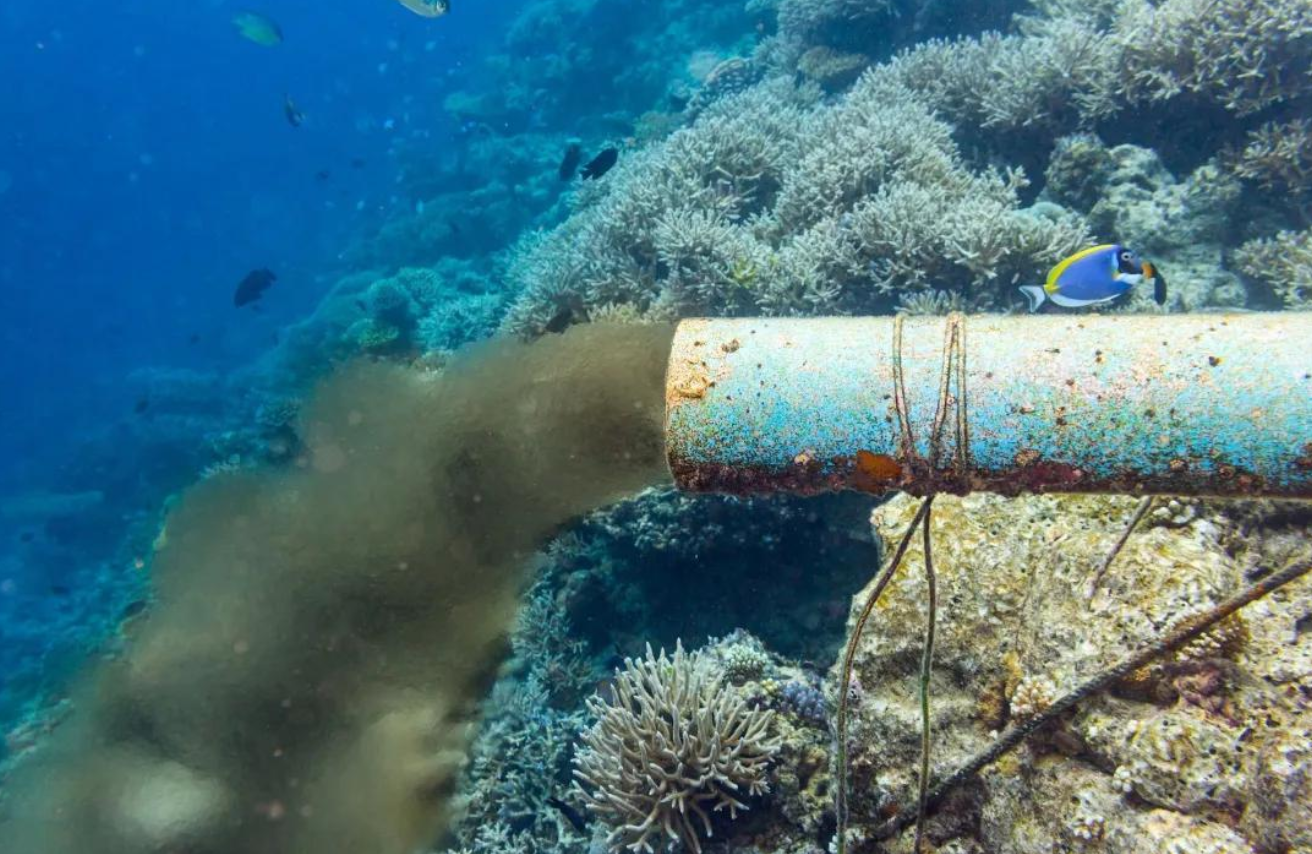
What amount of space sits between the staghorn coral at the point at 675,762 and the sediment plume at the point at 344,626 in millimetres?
1385

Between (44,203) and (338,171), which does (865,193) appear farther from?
(44,203)

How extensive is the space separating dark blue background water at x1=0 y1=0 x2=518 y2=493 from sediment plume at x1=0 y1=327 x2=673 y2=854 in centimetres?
1561

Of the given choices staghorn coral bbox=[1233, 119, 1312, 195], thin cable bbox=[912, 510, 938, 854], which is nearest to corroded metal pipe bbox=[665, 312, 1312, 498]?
thin cable bbox=[912, 510, 938, 854]

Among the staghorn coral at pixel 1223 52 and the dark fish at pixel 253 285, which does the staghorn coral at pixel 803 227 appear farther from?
the dark fish at pixel 253 285

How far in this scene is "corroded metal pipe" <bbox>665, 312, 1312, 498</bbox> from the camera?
181 centimetres

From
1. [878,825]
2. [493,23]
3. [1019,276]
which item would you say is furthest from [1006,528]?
[493,23]

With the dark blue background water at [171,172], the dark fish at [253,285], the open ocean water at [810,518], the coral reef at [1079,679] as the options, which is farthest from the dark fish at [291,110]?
the coral reef at [1079,679]

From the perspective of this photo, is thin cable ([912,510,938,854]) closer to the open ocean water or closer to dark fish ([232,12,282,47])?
the open ocean water

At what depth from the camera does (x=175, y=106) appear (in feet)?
250

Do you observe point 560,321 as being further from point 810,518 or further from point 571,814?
point 571,814

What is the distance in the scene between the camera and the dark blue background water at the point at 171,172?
32.1 m

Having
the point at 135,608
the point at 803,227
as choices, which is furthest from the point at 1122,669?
the point at 135,608

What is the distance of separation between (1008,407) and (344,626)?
4.03 m

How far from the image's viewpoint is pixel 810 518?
14.4 feet
